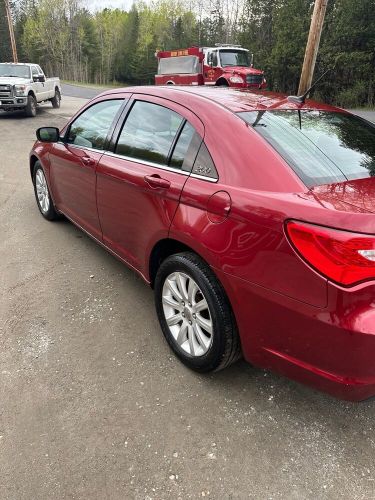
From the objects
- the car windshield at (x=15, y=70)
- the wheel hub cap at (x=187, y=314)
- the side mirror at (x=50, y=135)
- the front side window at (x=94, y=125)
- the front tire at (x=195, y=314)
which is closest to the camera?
the front tire at (x=195, y=314)

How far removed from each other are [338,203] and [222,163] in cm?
69

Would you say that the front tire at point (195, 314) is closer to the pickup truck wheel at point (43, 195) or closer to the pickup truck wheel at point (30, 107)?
the pickup truck wheel at point (43, 195)

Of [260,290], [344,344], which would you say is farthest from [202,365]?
[344,344]

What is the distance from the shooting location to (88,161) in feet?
11.7

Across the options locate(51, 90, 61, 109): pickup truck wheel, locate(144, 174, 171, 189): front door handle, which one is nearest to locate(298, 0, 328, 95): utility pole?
locate(144, 174, 171, 189): front door handle

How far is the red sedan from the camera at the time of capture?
179cm

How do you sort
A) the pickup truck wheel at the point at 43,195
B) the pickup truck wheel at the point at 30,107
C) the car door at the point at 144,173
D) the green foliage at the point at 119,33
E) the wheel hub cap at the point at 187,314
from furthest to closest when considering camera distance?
the green foliage at the point at 119,33 → the pickup truck wheel at the point at 30,107 → the pickup truck wheel at the point at 43,195 → the car door at the point at 144,173 → the wheel hub cap at the point at 187,314

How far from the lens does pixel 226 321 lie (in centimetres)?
229

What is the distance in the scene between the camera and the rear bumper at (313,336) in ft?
5.74

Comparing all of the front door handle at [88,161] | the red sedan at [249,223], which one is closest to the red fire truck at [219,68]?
the front door handle at [88,161]

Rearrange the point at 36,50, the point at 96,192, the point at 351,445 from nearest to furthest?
the point at 351,445, the point at 96,192, the point at 36,50

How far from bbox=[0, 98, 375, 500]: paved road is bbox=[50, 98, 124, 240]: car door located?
36.0 inches

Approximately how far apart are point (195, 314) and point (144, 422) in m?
0.66

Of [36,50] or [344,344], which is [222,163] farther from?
[36,50]
